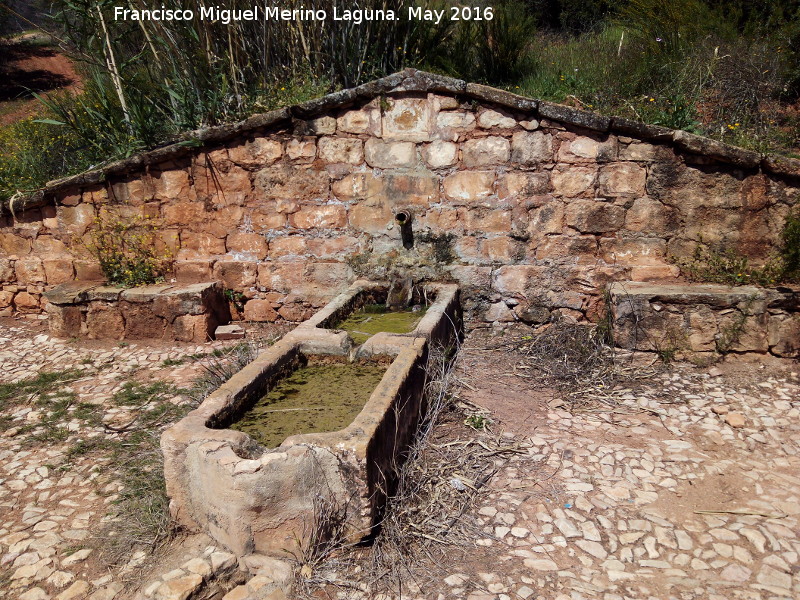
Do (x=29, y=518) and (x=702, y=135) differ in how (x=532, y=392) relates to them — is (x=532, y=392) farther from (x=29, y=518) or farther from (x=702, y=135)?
(x=29, y=518)

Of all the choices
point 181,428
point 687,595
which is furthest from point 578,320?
point 181,428

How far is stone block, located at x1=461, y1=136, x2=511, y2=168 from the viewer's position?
4914 mm

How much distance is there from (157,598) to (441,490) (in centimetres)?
134

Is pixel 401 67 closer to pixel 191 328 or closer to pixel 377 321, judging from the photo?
pixel 377 321

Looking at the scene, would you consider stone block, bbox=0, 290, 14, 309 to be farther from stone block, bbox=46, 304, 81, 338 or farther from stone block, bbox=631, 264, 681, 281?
stone block, bbox=631, 264, 681, 281

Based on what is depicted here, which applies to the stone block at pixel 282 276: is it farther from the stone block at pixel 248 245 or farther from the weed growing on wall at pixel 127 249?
the weed growing on wall at pixel 127 249

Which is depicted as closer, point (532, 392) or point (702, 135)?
point (532, 392)

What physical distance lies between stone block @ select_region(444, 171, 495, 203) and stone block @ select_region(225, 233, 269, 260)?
1.73 metres

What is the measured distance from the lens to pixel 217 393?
10.2ft

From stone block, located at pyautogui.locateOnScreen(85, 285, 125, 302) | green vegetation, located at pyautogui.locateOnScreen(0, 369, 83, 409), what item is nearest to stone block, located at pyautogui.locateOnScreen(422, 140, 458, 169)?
stone block, located at pyautogui.locateOnScreen(85, 285, 125, 302)

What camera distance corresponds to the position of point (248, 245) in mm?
5453

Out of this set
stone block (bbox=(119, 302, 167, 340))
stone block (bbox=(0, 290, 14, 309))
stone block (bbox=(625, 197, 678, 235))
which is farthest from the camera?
stone block (bbox=(0, 290, 14, 309))

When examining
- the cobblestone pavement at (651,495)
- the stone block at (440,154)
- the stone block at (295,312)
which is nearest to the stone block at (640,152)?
the stone block at (440,154)

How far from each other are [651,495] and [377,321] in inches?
93.3
